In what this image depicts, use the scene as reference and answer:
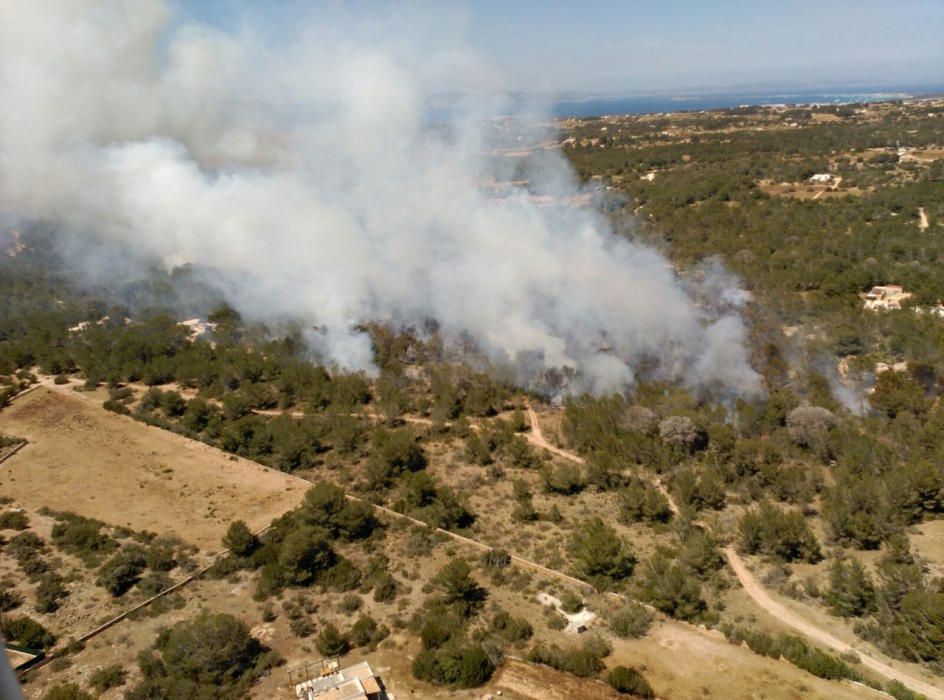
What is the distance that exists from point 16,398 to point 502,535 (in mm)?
32433

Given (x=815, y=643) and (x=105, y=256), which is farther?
(x=105, y=256)

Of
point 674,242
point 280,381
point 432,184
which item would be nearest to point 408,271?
point 432,184

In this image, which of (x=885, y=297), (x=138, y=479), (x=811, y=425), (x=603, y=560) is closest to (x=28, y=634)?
(x=138, y=479)

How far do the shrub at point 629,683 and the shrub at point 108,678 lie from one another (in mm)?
13435

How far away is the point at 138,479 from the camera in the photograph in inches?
1131

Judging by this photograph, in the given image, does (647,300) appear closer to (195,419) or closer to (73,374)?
(195,419)

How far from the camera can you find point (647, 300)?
40156mm

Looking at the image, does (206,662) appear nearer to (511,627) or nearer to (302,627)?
(302,627)

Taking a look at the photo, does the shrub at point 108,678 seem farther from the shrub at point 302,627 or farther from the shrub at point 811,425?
the shrub at point 811,425

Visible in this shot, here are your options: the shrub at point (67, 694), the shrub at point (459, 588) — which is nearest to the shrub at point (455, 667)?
the shrub at point (459, 588)

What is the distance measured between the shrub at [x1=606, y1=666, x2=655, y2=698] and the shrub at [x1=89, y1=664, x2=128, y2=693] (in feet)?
44.1

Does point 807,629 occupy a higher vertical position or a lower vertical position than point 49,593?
lower

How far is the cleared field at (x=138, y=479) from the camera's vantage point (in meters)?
25.7

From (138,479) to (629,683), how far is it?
76.2 feet
